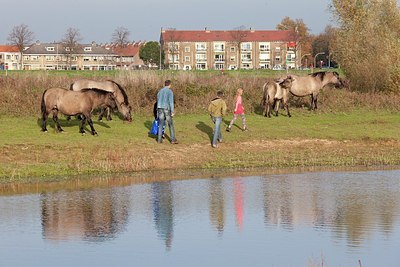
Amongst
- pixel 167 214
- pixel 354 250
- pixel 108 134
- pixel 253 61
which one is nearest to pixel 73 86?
pixel 108 134

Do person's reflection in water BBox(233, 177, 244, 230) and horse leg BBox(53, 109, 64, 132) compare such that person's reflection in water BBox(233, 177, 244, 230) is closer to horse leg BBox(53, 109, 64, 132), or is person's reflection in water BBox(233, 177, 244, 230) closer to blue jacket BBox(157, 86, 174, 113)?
blue jacket BBox(157, 86, 174, 113)

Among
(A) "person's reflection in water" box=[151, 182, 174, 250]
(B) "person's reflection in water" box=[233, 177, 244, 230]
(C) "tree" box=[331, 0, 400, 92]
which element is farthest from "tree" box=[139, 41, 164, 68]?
(A) "person's reflection in water" box=[151, 182, 174, 250]

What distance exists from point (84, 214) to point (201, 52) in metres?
146

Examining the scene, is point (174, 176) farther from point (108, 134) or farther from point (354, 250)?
point (354, 250)

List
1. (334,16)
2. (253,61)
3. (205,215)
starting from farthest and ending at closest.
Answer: (253,61) → (334,16) → (205,215)

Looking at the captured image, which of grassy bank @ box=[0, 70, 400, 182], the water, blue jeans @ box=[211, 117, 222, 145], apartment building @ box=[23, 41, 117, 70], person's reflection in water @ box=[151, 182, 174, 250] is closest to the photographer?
the water

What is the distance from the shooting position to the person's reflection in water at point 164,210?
48.8 feet

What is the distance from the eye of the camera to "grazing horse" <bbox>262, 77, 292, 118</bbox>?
33.6 meters

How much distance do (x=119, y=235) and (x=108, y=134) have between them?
13.2 m

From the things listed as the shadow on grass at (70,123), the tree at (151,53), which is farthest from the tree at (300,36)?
the shadow on grass at (70,123)

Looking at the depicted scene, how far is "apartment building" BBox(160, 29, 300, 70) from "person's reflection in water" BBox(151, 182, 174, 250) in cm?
13095

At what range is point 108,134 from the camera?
91.1 ft

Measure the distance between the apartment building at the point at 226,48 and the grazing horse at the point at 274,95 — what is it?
117117 mm

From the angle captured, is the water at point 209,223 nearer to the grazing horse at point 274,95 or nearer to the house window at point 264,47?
the grazing horse at point 274,95
